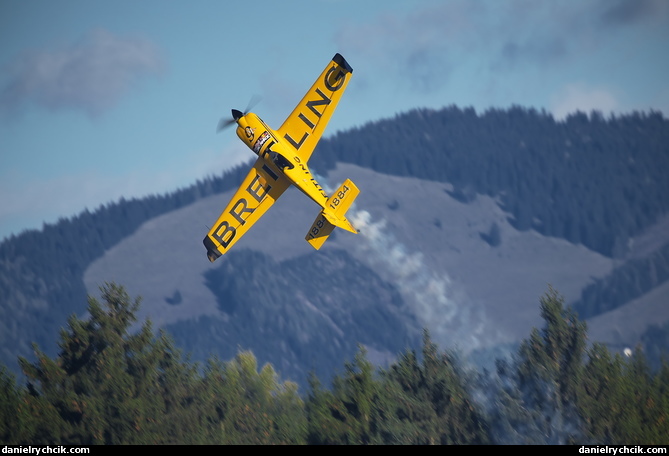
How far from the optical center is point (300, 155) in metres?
A: 55.0

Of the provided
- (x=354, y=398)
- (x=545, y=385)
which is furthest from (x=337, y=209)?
(x=545, y=385)

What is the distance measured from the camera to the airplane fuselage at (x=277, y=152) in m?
53.4

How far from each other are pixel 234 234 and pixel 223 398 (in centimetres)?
985

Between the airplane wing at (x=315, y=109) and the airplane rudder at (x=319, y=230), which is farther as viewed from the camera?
the airplane wing at (x=315, y=109)

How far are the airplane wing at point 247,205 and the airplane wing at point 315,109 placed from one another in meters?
2.10

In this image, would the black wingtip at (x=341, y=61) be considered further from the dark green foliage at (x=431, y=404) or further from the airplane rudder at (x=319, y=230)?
the dark green foliage at (x=431, y=404)

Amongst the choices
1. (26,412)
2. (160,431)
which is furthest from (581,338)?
(26,412)

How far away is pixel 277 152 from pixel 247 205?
6005 millimetres

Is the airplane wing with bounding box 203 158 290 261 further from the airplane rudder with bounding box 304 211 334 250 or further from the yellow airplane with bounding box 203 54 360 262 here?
the airplane rudder with bounding box 304 211 334 250

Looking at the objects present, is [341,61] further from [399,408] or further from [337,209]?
[399,408]

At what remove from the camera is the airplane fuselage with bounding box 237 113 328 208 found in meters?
53.4

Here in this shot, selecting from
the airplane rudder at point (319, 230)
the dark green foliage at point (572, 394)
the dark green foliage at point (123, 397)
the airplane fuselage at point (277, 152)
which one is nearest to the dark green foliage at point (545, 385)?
the dark green foliage at point (572, 394)

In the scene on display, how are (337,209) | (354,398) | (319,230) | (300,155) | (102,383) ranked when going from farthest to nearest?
1. (102,383)
2. (354,398)
3. (300,155)
4. (319,230)
5. (337,209)

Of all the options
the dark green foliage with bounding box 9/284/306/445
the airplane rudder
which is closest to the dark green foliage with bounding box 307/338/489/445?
the dark green foliage with bounding box 9/284/306/445
